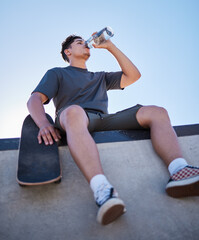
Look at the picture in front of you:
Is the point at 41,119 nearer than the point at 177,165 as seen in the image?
No

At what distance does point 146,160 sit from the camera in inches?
63.1

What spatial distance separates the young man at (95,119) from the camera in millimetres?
1187

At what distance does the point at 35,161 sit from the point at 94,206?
0.44 meters

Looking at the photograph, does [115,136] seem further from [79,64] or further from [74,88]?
[79,64]

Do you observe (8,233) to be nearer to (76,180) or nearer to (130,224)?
(76,180)

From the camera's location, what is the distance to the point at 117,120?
1.85m

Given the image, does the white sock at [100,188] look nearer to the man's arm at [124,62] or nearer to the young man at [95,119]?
the young man at [95,119]

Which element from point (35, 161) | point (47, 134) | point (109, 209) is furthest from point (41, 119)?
point (109, 209)

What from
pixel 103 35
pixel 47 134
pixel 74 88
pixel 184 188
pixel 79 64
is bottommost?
pixel 184 188

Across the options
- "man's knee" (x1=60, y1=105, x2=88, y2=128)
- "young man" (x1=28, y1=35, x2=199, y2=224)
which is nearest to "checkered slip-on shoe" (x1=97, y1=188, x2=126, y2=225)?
"young man" (x1=28, y1=35, x2=199, y2=224)

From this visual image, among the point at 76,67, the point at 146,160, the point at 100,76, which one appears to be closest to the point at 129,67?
the point at 100,76

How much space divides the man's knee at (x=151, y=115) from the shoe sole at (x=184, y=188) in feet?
1.58

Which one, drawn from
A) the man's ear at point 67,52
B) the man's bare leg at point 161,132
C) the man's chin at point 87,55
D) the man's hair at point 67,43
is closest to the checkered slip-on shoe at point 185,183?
the man's bare leg at point 161,132

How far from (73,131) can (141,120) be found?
59 cm
